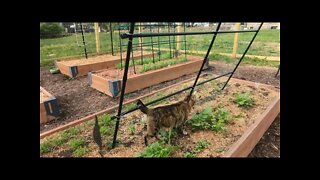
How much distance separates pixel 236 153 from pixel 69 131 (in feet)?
8.77

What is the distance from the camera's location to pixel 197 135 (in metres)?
3.33

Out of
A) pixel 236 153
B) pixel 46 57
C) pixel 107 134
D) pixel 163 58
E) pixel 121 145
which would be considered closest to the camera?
pixel 236 153

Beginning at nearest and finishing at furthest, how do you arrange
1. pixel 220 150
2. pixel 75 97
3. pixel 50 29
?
pixel 220 150, pixel 75 97, pixel 50 29

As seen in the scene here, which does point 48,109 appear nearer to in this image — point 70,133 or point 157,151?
point 70,133

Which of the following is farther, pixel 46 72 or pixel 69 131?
pixel 46 72

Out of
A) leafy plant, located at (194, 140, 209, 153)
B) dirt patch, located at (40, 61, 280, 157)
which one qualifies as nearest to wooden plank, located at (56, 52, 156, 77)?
dirt patch, located at (40, 61, 280, 157)

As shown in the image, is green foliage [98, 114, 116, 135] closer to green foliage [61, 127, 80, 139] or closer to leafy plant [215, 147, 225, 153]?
green foliage [61, 127, 80, 139]

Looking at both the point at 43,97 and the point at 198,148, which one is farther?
the point at 43,97

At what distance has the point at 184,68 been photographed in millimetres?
7055

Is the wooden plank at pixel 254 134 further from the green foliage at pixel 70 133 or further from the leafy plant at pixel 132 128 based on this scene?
the green foliage at pixel 70 133

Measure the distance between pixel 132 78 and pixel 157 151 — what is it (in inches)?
115

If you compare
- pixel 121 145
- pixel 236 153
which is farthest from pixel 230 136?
pixel 121 145

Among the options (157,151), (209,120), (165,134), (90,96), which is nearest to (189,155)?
(157,151)

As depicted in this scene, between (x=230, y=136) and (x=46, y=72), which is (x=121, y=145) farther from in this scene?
(x=46, y=72)
